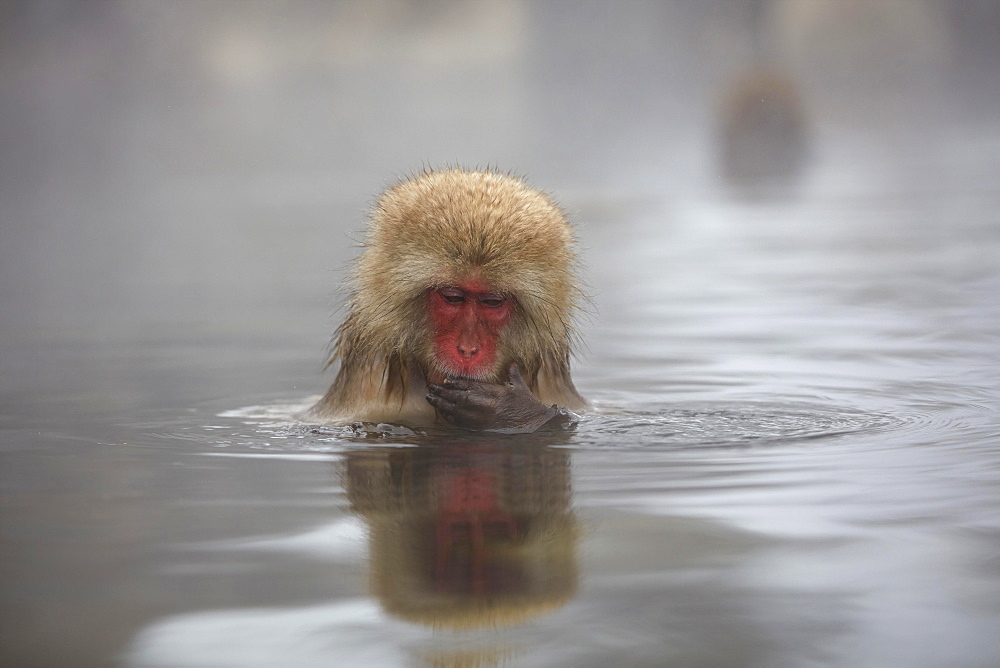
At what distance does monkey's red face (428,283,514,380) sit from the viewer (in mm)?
4492

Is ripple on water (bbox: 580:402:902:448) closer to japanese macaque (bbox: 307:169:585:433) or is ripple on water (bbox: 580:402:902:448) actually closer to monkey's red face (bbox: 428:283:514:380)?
japanese macaque (bbox: 307:169:585:433)

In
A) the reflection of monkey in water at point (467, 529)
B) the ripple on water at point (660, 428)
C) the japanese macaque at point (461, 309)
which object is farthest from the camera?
the japanese macaque at point (461, 309)

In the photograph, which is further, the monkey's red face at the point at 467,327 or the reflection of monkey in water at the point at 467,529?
the monkey's red face at the point at 467,327

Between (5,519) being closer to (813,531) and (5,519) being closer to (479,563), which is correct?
(479,563)

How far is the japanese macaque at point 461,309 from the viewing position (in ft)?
14.7

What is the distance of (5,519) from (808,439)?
213 centimetres

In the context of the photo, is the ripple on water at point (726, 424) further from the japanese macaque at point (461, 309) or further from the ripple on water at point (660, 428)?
the japanese macaque at point (461, 309)

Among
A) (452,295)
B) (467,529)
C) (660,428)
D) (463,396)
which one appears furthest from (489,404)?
(467,529)

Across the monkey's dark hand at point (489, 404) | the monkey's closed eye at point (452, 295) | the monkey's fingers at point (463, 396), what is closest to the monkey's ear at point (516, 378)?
the monkey's dark hand at point (489, 404)

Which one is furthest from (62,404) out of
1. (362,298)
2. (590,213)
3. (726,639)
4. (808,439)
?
(590,213)

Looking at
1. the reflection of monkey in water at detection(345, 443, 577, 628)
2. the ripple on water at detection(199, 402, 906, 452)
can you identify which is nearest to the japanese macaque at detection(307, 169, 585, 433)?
the ripple on water at detection(199, 402, 906, 452)

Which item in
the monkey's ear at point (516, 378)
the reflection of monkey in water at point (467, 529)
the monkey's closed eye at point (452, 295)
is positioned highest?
the monkey's closed eye at point (452, 295)

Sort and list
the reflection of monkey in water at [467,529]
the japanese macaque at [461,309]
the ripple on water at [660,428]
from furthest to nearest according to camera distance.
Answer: the japanese macaque at [461,309] → the ripple on water at [660,428] → the reflection of monkey in water at [467,529]

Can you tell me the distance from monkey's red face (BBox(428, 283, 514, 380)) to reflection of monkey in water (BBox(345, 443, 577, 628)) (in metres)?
0.29
